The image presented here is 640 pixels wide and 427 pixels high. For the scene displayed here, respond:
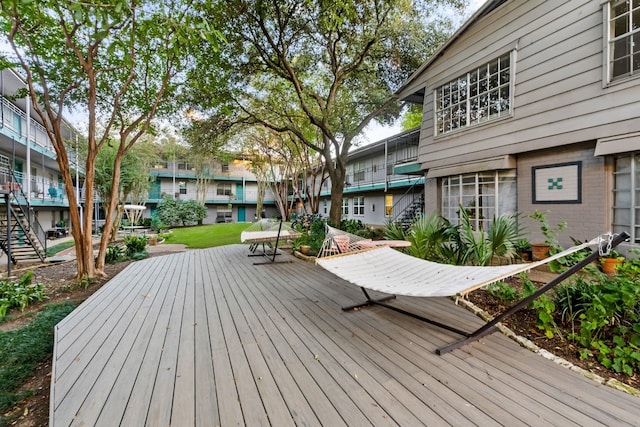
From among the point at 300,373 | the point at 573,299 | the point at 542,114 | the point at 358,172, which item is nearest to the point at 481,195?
the point at 542,114

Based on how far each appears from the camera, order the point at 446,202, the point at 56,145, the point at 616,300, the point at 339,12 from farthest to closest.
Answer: the point at 446,202 < the point at 339,12 < the point at 56,145 < the point at 616,300

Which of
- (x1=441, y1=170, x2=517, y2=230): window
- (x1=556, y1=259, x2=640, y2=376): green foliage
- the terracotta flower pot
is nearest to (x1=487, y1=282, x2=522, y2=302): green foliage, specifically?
(x1=556, y1=259, x2=640, y2=376): green foliage

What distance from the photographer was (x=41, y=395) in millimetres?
2229

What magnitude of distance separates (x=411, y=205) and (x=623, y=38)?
901cm

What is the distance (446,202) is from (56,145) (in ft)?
29.8

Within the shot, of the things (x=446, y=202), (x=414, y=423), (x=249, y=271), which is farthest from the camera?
(x=446, y=202)

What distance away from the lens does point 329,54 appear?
341 inches

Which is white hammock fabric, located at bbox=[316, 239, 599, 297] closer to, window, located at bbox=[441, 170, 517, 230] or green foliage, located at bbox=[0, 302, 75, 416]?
green foliage, located at bbox=[0, 302, 75, 416]

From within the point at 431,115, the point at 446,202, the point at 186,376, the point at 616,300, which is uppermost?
the point at 431,115

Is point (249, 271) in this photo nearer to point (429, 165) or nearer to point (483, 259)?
point (483, 259)

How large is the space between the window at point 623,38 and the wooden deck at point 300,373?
17.0 feet

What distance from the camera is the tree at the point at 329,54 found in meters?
6.93

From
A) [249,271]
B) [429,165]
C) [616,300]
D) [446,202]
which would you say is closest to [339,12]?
[429,165]

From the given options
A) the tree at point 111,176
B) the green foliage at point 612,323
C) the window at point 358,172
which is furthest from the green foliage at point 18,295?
the window at point 358,172
